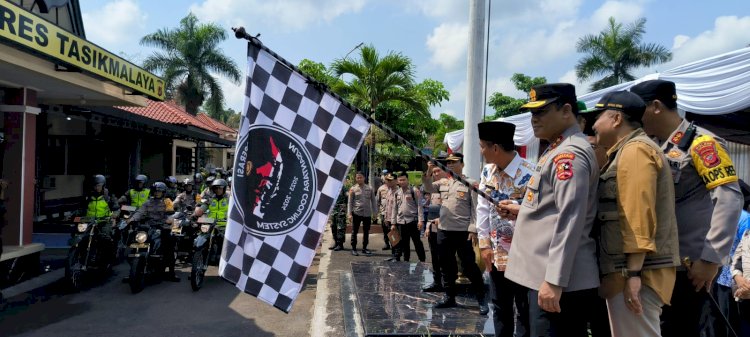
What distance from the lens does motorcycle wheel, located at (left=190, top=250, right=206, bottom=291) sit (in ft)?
23.5

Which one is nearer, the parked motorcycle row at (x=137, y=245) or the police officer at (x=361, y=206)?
the parked motorcycle row at (x=137, y=245)

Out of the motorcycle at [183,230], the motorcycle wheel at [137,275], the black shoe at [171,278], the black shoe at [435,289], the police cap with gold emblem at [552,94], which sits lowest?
the black shoe at [171,278]

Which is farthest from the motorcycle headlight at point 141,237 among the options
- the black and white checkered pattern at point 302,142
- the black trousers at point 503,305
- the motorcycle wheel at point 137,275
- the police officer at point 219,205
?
the black trousers at point 503,305

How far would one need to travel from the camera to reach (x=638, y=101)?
2.45m

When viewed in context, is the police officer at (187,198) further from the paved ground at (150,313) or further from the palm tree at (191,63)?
the palm tree at (191,63)

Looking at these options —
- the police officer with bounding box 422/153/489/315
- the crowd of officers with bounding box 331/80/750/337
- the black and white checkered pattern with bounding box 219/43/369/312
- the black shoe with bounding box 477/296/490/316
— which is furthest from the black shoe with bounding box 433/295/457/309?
the black and white checkered pattern with bounding box 219/43/369/312

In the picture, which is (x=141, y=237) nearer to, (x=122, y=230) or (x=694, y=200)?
(x=122, y=230)

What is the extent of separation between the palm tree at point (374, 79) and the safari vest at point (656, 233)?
1223 cm

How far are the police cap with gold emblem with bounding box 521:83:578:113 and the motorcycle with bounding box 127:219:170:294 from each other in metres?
6.35

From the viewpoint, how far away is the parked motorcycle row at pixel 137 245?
283 inches

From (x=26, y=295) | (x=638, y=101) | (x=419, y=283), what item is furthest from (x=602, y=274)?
(x=26, y=295)

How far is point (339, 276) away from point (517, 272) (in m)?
5.58

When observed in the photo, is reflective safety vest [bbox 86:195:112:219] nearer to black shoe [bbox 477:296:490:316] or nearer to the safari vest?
black shoe [bbox 477:296:490:316]

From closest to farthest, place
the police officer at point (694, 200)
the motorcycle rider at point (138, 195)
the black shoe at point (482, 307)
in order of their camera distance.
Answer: the police officer at point (694, 200) < the black shoe at point (482, 307) < the motorcycle rider at point (138, 195)
